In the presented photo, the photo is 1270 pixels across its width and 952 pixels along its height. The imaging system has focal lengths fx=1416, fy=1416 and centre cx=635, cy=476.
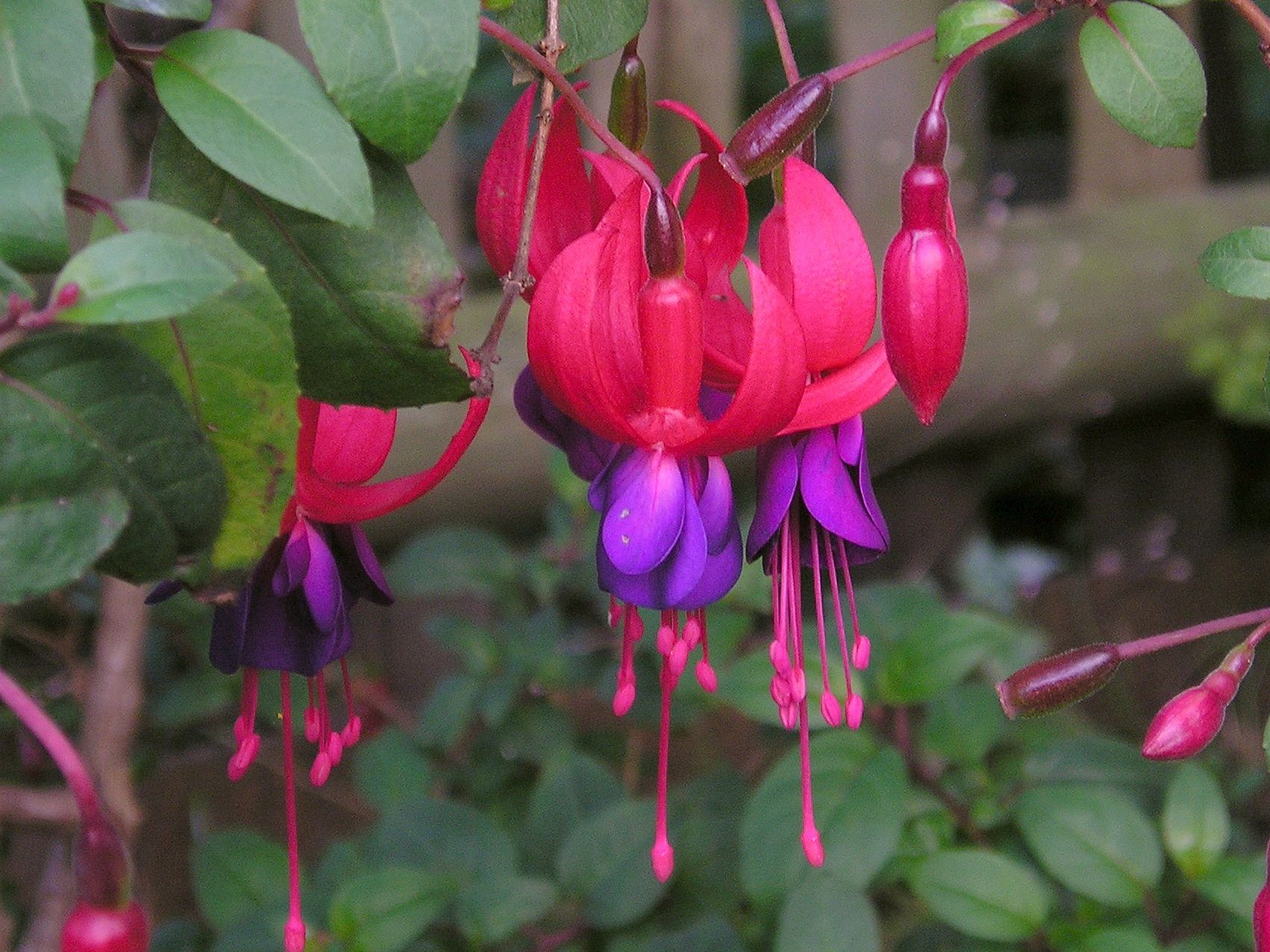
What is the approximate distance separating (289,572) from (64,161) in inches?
6.0

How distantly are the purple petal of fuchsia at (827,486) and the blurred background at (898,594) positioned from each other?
16.2 inches

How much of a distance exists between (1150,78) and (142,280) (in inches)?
14.3

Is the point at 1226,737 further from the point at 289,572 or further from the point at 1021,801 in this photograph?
the point at 289,572

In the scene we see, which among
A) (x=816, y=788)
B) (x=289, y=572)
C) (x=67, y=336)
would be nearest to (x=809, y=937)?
(x=816, y=788)

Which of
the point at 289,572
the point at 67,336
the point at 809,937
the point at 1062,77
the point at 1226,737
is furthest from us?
the point at 1062,77

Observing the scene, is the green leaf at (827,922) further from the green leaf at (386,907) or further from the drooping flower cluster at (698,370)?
the drooping flower cluster at (698,370)

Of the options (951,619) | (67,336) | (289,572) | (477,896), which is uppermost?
(67,336)

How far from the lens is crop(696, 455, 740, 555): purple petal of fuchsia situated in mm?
477

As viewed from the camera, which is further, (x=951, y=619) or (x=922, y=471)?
(x=922, y=471)

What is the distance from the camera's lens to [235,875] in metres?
1.05

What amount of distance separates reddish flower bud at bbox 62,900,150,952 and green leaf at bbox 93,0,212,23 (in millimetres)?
250

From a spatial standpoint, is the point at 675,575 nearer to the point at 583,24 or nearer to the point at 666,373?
the point at 666,373

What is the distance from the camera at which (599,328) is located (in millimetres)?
437

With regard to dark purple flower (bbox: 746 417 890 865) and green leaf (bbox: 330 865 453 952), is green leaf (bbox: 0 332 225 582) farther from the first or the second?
green leaf (bbox: 330 865 453 952)
